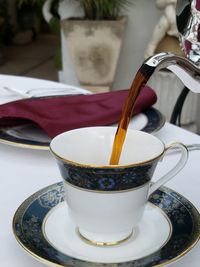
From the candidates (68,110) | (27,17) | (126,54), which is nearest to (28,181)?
(68,110)

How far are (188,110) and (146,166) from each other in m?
1.85

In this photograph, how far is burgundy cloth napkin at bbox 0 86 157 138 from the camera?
663mm

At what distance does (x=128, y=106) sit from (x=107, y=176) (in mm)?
59

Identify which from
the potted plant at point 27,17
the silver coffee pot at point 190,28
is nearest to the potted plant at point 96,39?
the silver coffee pot at point 190,28

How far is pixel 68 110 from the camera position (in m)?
0.70

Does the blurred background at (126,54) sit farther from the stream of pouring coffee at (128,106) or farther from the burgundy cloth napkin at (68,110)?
the stream of pouring coffee at (128,106)

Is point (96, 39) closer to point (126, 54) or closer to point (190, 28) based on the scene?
point (126, 54)

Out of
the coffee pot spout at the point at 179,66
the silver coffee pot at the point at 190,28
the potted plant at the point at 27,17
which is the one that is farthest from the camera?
the potted plant at the point at 27,17

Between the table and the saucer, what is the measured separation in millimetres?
20

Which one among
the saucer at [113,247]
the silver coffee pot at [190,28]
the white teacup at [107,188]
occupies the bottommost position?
the saucer at [113,247]

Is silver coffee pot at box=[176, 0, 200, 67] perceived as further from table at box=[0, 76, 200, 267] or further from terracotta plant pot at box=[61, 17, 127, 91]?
terracotta plant pot at box=[61, 17, 127, 91]

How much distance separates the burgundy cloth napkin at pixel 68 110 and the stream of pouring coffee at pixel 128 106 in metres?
0.19

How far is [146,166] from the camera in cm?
41

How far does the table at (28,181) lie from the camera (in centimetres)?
43
